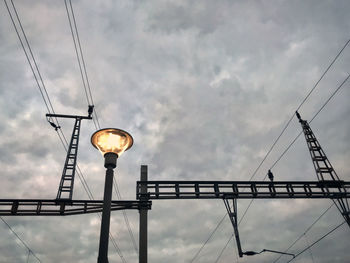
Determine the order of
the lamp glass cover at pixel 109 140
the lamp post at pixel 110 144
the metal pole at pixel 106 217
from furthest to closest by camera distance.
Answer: the lamp glass cover at pixel 109 140
the lamp post at pixel 110 144
the metal pole at pixel 106 217

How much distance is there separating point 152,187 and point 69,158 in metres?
5.43

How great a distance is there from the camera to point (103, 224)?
124 inches

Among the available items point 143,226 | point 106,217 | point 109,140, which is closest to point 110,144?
point 109,140

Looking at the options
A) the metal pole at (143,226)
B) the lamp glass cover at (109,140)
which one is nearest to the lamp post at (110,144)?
the lamp glass cover at (109,140)

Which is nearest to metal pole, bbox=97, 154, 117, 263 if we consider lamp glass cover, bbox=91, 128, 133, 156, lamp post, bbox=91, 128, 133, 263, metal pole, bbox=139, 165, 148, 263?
lamp post, bbox=91, 128, 133, 263

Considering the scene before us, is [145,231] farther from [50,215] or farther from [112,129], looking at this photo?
[112,129]

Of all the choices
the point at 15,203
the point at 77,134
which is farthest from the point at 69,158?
the point at 15,203

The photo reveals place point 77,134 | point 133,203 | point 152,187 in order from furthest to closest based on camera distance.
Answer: point 77,134 < point 152,187 < point 133,203

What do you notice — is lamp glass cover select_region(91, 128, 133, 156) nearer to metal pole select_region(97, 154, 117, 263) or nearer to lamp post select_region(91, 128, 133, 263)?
lamp post select_region(91, 128, 133, 263)

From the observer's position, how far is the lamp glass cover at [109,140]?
3.66 metres

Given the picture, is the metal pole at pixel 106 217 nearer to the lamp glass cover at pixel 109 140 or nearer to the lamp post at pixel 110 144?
the lamp post at pixel 110 144

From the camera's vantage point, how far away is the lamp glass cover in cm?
366

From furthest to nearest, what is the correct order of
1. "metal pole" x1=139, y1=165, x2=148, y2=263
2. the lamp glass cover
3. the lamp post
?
1. "metal pole" x1=139, y1=165, x2=148, y2=263
2. the lamp glass cover
3. the lamp post

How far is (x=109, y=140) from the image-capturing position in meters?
3.66
